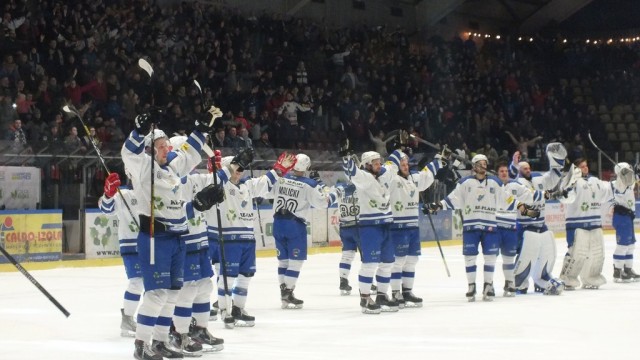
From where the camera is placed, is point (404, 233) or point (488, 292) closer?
point (404, 233)

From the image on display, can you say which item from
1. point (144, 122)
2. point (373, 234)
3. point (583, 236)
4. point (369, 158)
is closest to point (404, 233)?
point (373, 234)

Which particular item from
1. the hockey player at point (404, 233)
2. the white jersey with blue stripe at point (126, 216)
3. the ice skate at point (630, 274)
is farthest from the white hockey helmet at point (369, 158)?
the ice skate at point (630, 274)

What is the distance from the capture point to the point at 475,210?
12547 millimetres

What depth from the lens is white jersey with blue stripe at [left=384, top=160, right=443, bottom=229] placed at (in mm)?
12125

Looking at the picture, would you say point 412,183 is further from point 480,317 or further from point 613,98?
point 613,98

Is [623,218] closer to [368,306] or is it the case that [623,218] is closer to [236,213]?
[368,306]

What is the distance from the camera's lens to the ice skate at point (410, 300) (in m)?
11.9

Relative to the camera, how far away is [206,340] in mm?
8508

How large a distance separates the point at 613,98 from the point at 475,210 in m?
22.8

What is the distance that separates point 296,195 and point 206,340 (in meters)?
3.92

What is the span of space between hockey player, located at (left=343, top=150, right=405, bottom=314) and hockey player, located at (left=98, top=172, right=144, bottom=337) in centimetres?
266

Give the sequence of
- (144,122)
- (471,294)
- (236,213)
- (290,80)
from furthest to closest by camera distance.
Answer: (290,80), (471,294), (236,213), (144,122)

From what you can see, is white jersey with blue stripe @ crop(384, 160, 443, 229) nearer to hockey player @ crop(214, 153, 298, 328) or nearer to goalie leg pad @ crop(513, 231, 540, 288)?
goalie leg pad @ crop(513, 231, 540, 288)

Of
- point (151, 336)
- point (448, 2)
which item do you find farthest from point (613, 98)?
point (151, 336)
